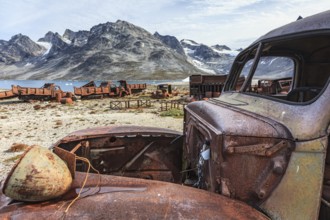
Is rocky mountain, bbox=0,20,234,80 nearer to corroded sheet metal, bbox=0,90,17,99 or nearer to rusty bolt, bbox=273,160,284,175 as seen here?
corroded sheet metal, bbox=0,90,17,99

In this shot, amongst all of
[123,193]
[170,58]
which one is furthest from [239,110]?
[170,58]

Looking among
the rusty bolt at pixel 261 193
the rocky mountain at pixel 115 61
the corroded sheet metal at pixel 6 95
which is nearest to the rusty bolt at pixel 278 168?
the rusty bolt at pixel 261 193

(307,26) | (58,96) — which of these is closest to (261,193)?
(307,26)

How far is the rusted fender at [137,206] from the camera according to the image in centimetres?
196

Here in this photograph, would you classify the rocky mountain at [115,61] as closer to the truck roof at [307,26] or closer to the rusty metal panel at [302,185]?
the truck roof at [307,26]

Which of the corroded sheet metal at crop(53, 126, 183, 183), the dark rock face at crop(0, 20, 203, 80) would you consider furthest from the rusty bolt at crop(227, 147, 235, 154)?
the dark rock face at crop(0, 20, 203, 80)

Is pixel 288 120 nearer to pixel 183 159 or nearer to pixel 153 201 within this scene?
pixel 153 201

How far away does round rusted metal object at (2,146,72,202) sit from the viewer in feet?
6.54

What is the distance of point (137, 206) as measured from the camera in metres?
2.06

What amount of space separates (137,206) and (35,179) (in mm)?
732

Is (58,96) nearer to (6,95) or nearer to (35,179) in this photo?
(6,95)

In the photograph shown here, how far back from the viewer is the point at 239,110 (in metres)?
2.71

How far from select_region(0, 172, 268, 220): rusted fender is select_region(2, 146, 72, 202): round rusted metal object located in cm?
9

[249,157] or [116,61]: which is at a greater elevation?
[116,61]
